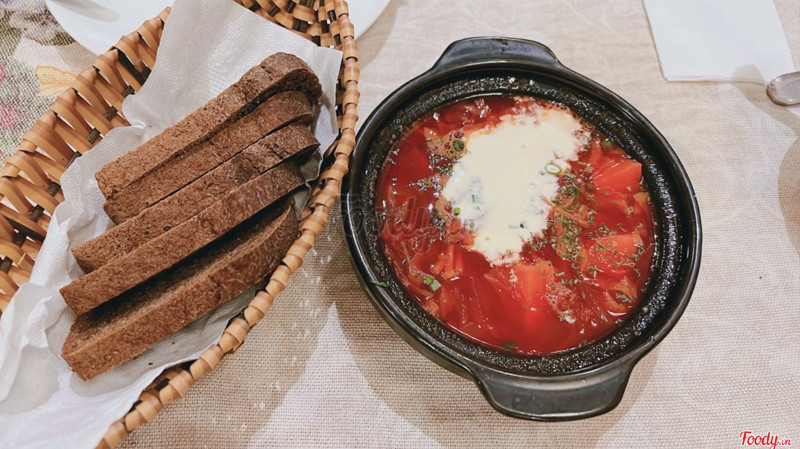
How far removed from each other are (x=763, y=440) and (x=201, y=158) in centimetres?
224

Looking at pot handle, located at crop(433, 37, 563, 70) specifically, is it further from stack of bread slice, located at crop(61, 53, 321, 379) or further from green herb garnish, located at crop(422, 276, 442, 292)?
green herb garnish, located at crop(422, 276, 442, 292)

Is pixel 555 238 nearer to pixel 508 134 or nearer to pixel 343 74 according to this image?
pixel 508 134

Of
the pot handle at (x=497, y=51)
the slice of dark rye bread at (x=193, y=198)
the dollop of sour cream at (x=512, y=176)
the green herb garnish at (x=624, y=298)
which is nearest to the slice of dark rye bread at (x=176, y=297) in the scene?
the slice of dark rye bread at (x=193, y=198)

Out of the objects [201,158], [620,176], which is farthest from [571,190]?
[201,158]

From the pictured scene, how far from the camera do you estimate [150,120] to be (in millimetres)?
1898

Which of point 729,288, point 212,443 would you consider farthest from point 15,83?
point 729,288

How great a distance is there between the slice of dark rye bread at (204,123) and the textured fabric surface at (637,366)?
0.60 metres

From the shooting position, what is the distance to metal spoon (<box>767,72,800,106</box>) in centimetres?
245

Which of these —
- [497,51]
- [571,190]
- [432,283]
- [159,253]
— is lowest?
[571,190]

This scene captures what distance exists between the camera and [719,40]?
2.59 metres

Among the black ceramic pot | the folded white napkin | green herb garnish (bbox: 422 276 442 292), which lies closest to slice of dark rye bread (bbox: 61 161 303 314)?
the black ceramic pot

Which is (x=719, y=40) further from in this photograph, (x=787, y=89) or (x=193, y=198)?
(x=193, y=198)

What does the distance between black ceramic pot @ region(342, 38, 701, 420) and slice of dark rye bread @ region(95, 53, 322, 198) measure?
13.4 inches

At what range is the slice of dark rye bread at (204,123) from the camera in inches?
64.4
